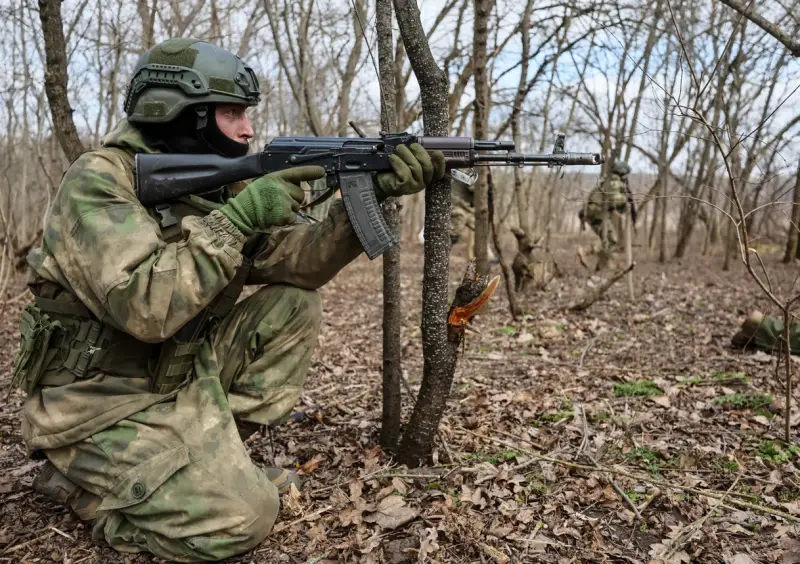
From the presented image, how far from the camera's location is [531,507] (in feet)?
8.56

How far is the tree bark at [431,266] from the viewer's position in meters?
2.71

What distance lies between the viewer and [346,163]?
2.78 metres

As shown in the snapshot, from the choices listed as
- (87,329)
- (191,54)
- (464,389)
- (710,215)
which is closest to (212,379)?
(87,329)

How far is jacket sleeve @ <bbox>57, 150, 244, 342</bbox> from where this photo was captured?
7.62 ft

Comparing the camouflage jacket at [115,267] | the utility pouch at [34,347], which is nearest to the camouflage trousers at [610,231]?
the camouflage jacket at [115,267]

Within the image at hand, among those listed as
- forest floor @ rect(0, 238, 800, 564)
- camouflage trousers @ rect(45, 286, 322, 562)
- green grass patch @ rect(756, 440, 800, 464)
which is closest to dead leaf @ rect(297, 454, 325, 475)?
forest floor @ rect(0, 238, 800, 564)

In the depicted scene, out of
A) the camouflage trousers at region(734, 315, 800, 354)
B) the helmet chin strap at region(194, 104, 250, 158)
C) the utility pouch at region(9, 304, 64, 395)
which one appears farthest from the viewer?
the camouflage trousers at region(734, 315, 800, 354)

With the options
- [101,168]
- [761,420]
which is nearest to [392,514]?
[101,168]

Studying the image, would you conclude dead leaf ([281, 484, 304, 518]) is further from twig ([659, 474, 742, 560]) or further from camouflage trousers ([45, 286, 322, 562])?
twig ([659, 474, 742, 560])

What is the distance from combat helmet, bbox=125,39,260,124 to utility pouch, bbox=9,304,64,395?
0.97 meters

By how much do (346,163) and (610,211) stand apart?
1207cm

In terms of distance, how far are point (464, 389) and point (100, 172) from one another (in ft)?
9.08

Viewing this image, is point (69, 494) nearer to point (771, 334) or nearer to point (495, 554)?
point (495, 554)

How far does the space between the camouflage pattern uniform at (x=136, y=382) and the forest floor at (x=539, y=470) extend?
200 millimetres
